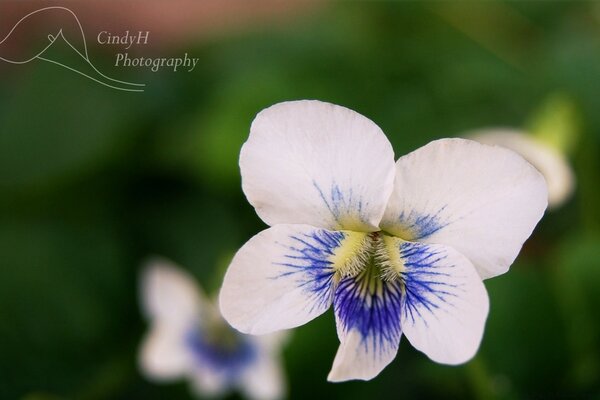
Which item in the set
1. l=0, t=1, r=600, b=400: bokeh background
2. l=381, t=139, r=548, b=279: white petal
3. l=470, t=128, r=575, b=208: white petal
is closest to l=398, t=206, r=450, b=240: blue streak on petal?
l=381, t=139, r=548, b=279: white petal

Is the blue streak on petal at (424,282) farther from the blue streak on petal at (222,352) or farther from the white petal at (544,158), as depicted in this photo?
the blue streak on petal at (222,352)

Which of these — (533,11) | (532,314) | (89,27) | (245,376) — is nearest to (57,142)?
(89,27)

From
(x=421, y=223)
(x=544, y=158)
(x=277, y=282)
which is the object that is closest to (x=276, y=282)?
(x=277, y=282)

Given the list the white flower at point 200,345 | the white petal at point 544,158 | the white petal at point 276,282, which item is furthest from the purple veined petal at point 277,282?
the white flower at point 200,345

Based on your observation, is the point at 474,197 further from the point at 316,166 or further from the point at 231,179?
the point at 231,179

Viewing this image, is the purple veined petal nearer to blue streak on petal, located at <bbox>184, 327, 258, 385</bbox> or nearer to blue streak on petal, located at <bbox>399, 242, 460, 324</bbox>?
blue streak on petal, located at <bbox>399, 242, 460, 324</bbox>
